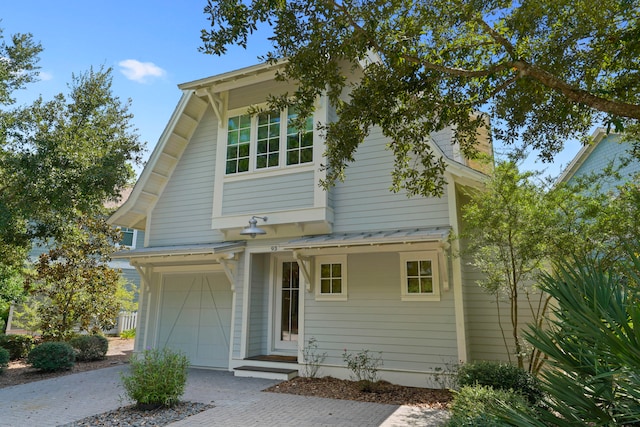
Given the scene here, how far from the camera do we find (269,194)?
8859mm

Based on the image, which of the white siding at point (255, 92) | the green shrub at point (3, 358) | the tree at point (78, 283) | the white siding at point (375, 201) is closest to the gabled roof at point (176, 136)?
the white siding at point (255, 92)

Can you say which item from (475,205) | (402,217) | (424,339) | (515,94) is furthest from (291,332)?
(515,94)

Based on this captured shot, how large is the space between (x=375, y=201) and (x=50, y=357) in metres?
8.07

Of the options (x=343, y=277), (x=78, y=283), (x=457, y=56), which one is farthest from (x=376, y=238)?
(x=78, y=283)

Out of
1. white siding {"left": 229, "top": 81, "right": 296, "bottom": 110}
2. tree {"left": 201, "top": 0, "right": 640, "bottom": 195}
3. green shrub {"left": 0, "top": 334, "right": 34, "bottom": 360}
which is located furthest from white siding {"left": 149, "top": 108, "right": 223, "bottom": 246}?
tree {"left": 201, "top": 0, "right": 640, "bottom": 195}

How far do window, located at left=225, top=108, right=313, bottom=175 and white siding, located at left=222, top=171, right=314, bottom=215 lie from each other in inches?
13.8

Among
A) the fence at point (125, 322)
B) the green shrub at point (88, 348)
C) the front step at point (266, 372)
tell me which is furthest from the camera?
the fence at point (125, 322)

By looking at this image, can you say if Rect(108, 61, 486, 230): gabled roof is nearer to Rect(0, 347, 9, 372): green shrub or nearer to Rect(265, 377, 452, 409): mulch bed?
Rect(0, 347, 9, 372): green shrub

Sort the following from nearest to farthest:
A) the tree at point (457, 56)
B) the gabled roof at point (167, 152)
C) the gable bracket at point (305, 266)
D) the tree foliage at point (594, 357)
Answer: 1. the tree foliage at point (594, 357)
2. the tree at point (457, 56)
3. the gable bracket at point (305, 266)
4. the gabled roof at point (167, 152)

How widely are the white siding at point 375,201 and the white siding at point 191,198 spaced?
3.43m

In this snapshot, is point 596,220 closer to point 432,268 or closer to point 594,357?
point 432,268

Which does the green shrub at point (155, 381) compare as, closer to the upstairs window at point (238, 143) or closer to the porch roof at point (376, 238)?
the porch roof at point (376, 238)

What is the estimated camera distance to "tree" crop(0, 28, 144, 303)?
883cm

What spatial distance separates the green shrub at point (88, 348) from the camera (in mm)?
10375
